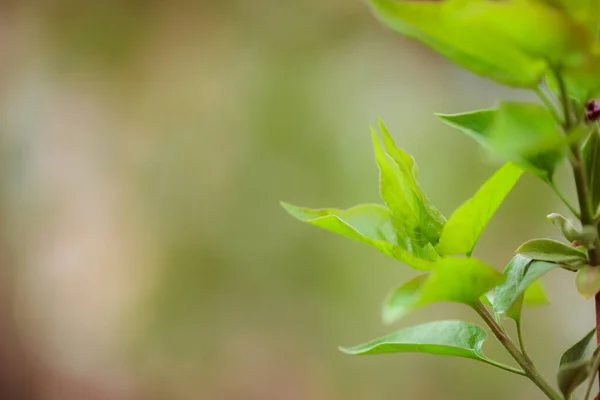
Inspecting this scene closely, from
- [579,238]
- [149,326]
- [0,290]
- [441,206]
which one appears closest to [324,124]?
[441,206]

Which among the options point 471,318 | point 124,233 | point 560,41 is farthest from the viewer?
point 124,233

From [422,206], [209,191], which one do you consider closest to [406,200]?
[422,206]

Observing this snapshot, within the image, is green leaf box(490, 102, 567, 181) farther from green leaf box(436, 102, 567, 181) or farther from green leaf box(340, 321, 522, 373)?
green leaf box(340, 321, 522, 373)

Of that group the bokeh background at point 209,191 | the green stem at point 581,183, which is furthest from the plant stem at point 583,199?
the bokeh background at point 209,191

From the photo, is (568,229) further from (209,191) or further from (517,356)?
(209,191)

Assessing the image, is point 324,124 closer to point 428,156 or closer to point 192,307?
point 428,156

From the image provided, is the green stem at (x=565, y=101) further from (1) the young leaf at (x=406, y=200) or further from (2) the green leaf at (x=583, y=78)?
(1) the young leaf at (x=406, y=200)

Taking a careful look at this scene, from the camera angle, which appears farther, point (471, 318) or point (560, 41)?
point (471, 318)
